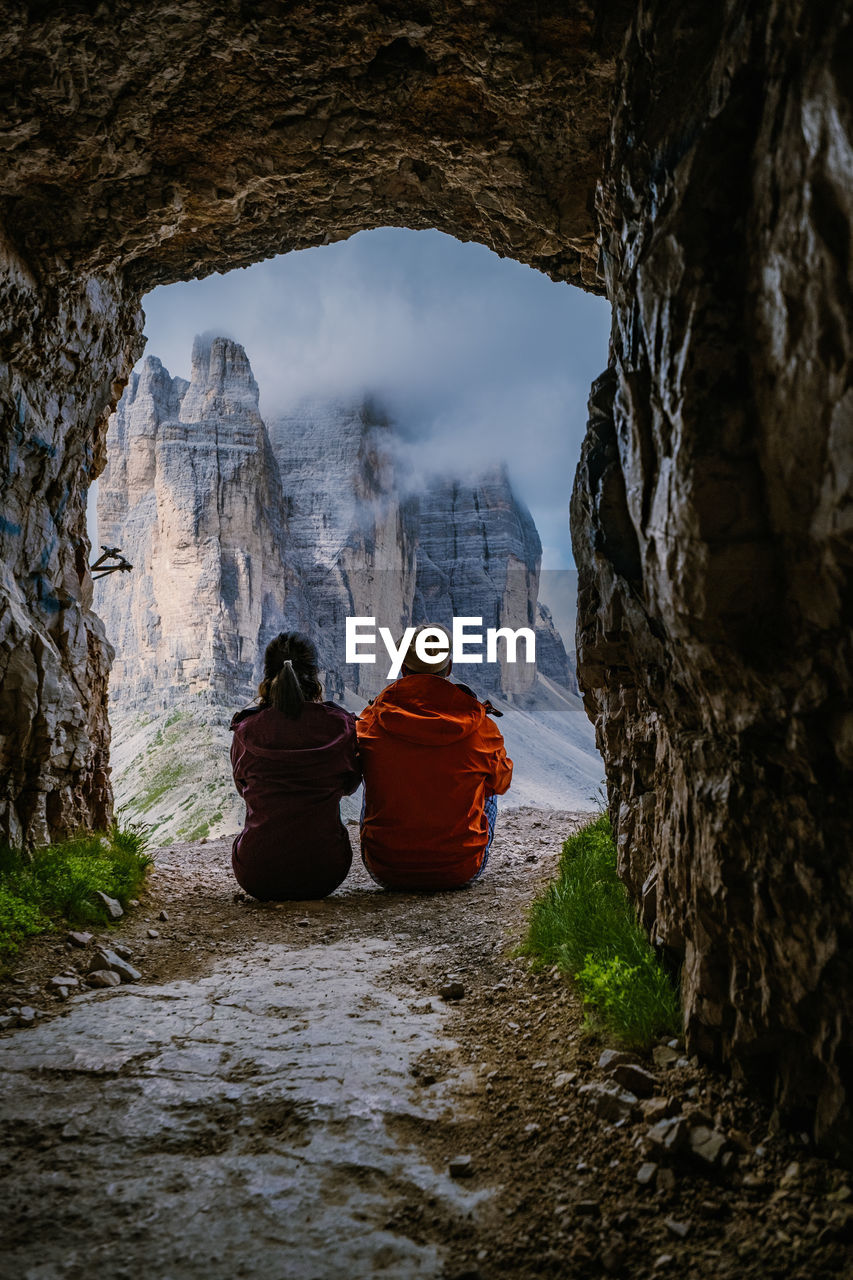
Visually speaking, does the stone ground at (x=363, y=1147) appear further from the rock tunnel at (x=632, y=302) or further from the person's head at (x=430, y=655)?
the person's head at (x=430, y=655)

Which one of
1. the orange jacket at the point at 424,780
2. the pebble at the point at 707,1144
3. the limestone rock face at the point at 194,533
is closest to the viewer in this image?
the pebble at the point at 707,1144

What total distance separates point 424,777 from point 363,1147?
10.7 ft

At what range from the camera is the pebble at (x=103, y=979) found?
371cm

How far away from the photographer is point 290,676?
5.44m

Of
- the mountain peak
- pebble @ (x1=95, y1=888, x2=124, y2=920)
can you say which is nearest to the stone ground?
pebble @ (x1=95, y1=888, x2=124, y2=920)

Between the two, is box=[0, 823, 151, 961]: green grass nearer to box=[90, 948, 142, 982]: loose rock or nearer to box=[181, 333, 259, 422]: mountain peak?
box=[90, 948, 142, 982]: loose rock

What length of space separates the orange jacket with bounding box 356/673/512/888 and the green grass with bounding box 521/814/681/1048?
3.32 ft

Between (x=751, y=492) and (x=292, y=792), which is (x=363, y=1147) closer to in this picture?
(x=751, y=492)

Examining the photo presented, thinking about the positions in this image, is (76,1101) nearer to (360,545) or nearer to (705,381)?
(705,381)

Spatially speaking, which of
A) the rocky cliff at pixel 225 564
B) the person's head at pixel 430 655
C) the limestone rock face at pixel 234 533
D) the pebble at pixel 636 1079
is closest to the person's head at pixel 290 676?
the person's head at pixel 430 655

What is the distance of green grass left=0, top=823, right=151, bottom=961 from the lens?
4070 millimetres

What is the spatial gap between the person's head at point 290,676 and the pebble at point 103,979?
7.04 feet

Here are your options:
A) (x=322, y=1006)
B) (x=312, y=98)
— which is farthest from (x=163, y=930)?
(x=312, y=98)

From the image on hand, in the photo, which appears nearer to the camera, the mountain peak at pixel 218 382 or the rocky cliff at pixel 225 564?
the rocky cliff at pixel 225 564
